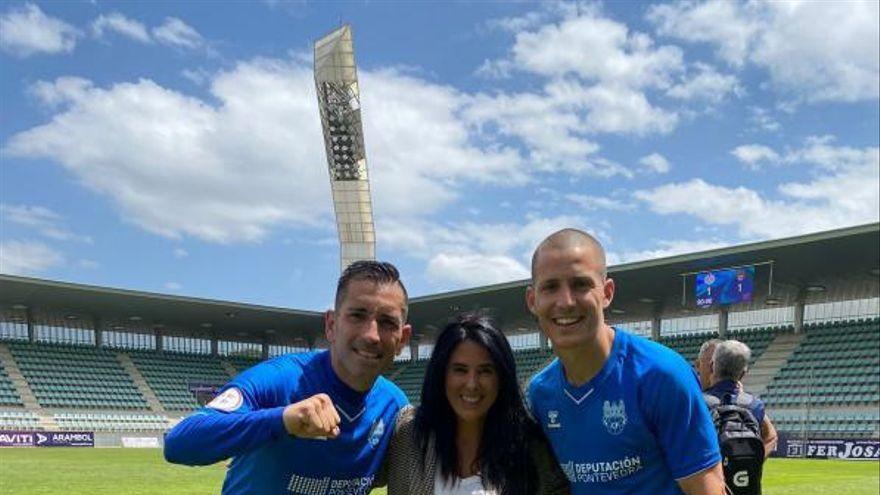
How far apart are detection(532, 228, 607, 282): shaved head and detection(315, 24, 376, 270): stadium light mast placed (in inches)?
1719

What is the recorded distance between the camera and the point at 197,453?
2592 mm

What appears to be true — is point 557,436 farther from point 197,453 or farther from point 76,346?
point 76,346

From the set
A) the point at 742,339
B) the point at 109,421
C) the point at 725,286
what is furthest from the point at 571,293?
the point at 109,421

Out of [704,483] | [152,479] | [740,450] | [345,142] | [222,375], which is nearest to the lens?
[704,483]

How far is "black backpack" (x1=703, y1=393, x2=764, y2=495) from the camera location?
14.1 ft

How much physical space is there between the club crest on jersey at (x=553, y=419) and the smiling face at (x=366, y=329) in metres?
0.65

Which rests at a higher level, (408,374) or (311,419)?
(408,374)

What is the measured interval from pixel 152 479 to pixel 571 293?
53.9 ft

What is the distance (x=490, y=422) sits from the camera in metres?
3.21

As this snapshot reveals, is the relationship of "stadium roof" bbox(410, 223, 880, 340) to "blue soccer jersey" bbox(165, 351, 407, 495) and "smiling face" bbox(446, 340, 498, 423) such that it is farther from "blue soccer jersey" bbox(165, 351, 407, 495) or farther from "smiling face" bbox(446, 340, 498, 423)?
"blue soccer jersey" bbox(165, 351, 407, 495)

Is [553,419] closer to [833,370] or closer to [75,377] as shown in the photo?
[833,370]

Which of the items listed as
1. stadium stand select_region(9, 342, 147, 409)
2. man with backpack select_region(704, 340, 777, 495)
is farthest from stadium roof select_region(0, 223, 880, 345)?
man with backpack select_region(704, 340, 777, 495)

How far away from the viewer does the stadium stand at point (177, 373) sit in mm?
50441

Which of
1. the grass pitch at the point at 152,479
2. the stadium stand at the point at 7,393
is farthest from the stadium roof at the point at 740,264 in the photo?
the stadium stand at the point at 7,393
